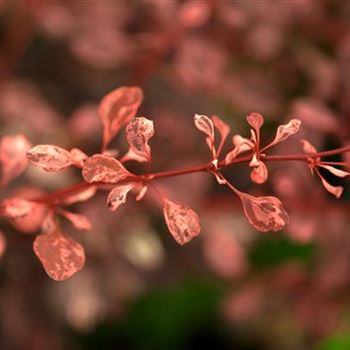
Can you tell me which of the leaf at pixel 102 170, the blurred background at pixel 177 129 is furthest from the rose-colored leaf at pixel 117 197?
the blurred background at pixel 177 129

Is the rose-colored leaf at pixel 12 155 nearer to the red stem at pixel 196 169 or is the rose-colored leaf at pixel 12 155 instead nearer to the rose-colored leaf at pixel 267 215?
the red stem at pixel 196 169

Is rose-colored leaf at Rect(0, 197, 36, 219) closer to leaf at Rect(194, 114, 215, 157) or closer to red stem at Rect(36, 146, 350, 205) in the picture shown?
red stem at Rect(36, 146, 350, 205)

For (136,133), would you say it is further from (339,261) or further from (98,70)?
(98,70)

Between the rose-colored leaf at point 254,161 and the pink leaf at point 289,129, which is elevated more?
the pink leaf at point 289,129

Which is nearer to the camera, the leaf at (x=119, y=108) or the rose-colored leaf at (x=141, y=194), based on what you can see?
the rose-colored leaf at (x=141, y=194)

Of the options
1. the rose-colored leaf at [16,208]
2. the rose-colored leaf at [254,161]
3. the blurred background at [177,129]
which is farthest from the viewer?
the blurred background at [177,129]

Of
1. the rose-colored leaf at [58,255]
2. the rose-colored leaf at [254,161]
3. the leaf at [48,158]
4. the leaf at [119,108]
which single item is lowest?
the rose-colored leaf at [58,255]
